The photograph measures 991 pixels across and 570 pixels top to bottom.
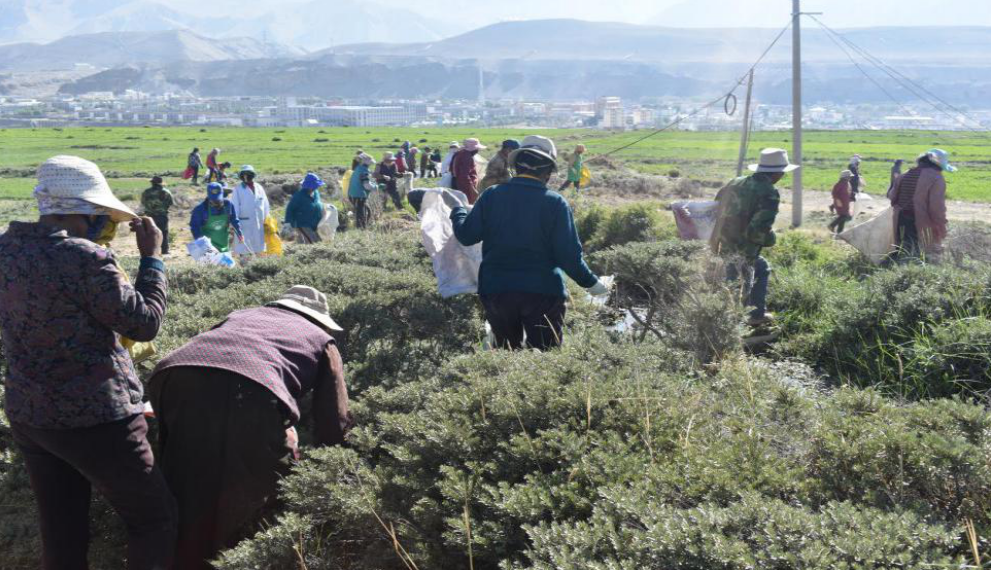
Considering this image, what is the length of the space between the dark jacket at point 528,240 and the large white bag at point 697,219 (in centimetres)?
314

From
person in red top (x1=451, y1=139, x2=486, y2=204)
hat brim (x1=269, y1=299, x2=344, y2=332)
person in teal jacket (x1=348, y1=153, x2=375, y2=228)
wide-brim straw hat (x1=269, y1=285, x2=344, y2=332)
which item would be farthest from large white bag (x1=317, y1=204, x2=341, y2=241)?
hat brim (x1=269, y1=299, x2=344, y2=332)

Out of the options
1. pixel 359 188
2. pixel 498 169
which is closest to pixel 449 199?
pixel 498 169

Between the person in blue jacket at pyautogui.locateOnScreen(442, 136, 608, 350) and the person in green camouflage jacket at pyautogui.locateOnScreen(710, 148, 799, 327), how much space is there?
2.35m

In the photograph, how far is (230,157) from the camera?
54094 mm

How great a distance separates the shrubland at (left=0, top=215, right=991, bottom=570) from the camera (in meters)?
2.42

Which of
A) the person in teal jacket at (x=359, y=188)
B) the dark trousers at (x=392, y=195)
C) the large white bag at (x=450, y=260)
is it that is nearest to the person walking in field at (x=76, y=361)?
the large white bag at (x=450, y=260)

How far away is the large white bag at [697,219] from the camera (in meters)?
7.47

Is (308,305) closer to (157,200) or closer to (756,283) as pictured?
(756,283)

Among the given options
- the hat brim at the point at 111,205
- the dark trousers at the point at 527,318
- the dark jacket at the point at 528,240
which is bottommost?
the dark trousers at the point at 527,318

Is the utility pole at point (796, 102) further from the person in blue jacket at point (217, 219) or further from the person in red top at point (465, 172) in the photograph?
the person in blue jacket at point (217, 219)

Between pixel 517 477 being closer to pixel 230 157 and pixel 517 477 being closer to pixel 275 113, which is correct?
pixel 230 157

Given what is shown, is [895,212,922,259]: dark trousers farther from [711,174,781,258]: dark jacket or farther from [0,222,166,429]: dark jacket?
[0,222,166,429]: dark jacket

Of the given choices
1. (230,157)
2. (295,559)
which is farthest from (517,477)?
(230,157)

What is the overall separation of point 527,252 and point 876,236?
5618mm
